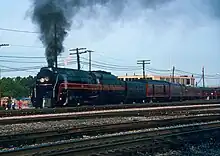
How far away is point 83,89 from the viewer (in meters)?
29.4

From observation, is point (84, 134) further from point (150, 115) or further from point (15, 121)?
point (150, 115)

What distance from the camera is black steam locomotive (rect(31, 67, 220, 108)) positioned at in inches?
1076

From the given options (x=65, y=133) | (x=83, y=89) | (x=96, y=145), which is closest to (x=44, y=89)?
(x=83, y=89)

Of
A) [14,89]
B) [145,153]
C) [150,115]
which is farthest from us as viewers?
[14,89]

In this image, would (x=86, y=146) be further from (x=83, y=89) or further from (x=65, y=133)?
(x=83, y=89)

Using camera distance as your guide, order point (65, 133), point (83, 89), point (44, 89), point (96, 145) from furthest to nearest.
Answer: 1. point (83, 89)
2. point (44, 89)
3. point (65, 133)
4. point (96, 145)

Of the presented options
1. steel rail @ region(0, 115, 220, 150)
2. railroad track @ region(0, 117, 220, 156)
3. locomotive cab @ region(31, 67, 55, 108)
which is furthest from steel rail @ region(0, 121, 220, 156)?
locomotive cab @ region(31, 67, 55, 108)

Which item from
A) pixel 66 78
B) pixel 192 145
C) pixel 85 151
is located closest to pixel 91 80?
pixel 66 78

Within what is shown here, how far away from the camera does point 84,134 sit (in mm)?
12242

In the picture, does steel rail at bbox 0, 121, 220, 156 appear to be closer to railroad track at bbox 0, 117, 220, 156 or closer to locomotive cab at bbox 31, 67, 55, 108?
railroad track at bbox 0, 117, 220, 156

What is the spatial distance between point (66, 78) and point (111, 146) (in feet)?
63.5

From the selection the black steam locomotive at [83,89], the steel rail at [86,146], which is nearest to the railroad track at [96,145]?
the steel rail at [86,146]

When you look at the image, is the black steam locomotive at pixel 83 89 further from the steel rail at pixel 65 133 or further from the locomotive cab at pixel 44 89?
the steel rail at pixel 65 133

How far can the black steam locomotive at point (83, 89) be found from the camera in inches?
1076
